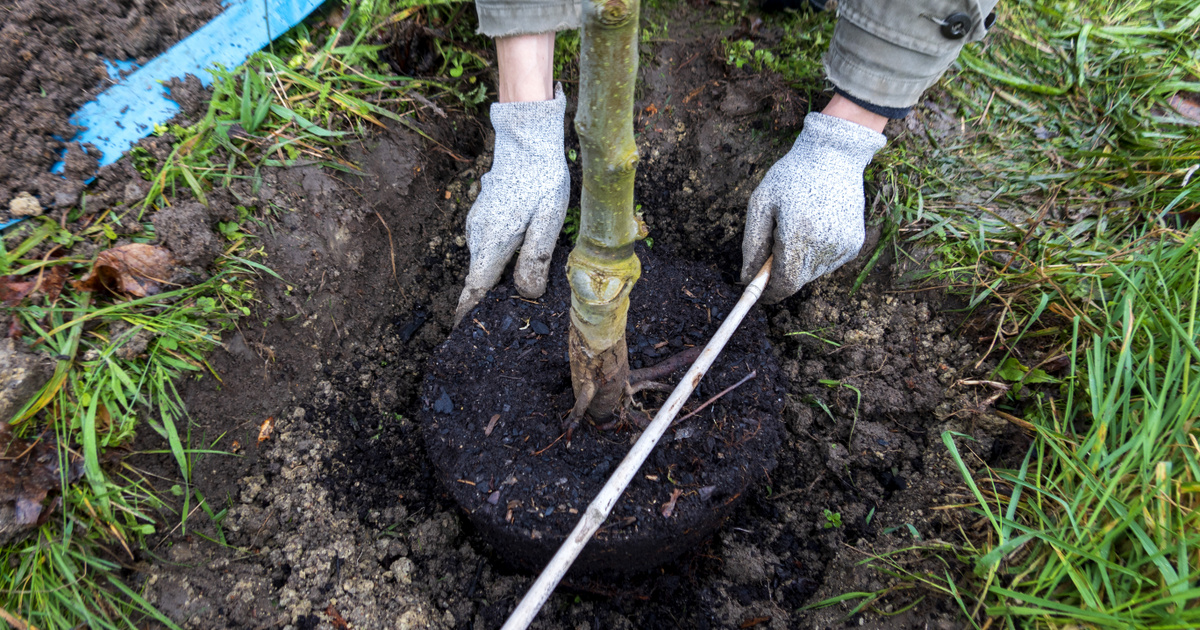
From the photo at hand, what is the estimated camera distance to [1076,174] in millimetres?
1850

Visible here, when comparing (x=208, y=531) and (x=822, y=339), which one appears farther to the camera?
(x=822, y=339)

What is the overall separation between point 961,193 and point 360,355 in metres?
2.13

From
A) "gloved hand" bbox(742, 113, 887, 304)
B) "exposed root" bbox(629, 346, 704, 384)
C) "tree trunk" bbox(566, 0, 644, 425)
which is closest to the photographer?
"tree trunk" bbox(566, 0, 644, 425)

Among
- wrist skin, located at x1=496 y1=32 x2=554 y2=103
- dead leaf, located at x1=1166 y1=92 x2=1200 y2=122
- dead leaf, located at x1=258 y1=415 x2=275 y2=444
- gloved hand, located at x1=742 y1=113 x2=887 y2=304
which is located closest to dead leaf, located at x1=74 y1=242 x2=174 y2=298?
dead leaf, located at x1=258 y1=415 x2=275 y2=444

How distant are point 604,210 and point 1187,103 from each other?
7.93 feet

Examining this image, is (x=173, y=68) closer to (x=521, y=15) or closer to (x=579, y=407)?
(x=521, y=15)

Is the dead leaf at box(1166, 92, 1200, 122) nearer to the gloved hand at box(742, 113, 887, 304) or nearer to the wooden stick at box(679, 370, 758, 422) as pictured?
the gloved hand at box(742, 113, 887, 304)

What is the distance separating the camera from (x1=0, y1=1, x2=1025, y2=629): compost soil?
146 centimetres

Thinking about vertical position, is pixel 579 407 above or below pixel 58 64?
below

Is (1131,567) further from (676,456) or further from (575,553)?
(575,553)

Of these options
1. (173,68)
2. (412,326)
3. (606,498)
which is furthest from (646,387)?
(173,68)

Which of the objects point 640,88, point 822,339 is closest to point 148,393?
point 640,88

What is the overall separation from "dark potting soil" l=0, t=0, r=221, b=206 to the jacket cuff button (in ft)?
7.80

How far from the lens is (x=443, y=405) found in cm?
153
